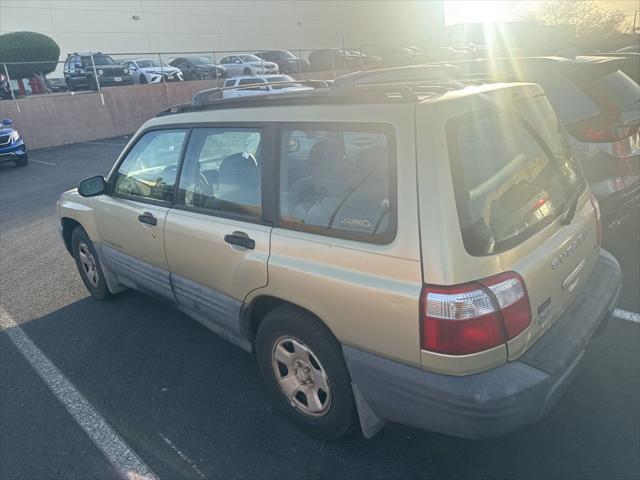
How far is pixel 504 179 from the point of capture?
2201 millimetres

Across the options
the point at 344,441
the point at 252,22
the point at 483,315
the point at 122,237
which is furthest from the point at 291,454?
the point at 252,22

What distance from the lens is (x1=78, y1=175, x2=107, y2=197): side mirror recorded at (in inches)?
146

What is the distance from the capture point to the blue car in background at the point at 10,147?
12.3 metres

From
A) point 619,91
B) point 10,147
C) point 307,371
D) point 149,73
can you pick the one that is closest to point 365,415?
point 307,371

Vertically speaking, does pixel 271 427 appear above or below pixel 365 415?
below

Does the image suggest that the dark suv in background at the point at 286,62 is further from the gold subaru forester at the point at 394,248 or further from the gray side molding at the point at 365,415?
the gray side molding at the point at 365,415

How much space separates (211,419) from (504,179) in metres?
2.12

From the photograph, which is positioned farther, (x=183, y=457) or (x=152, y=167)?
(x=152, y=167)

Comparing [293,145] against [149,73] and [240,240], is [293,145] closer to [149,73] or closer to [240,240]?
[240,240]

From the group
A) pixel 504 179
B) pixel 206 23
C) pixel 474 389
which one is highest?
pixel 206 23

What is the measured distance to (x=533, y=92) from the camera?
2.58 m

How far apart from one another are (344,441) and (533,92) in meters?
2.16

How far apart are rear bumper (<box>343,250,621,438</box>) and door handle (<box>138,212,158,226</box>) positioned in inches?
68.5

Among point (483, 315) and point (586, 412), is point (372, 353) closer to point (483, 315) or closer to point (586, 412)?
point (483, 315)
